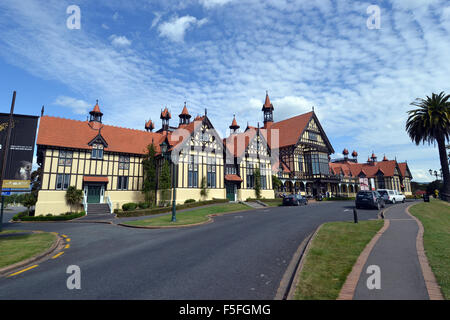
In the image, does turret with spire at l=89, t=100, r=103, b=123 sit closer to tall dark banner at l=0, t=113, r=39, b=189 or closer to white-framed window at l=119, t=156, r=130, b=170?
white-framed window at l=119, t=156, r=130, b=170

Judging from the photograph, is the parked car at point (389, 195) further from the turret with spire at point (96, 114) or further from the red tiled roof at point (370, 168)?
the turret with spire at point (96, 114)

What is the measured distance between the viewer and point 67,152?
28.0 metres

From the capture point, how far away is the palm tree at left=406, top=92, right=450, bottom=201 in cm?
3334

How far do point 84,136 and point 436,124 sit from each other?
47.8 meters

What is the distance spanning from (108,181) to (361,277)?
29.8m

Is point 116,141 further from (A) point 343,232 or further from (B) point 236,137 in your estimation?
(A) point 343,232

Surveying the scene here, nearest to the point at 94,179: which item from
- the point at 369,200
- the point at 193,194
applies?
the point at 193,194

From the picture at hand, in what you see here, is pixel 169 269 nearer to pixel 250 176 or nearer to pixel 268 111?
pixel 250 176

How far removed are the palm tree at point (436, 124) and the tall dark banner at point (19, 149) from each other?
44.1 m

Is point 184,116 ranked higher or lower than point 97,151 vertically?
higher

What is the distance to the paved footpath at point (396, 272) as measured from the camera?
4.64 metres

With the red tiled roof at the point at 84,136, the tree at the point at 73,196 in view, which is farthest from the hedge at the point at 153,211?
the red tiled roof at the point at 84,136

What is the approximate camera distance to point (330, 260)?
6.86 meters
